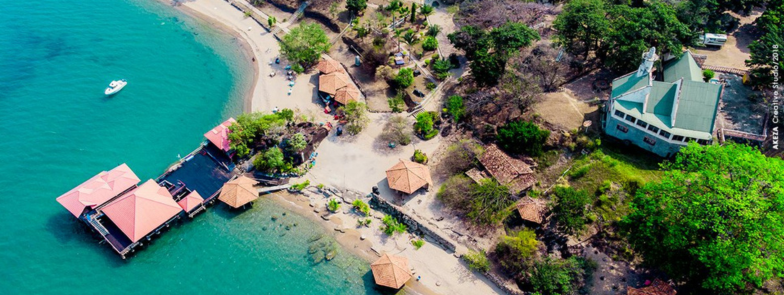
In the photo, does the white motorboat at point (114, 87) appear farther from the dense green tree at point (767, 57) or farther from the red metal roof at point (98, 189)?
the dense green tree at point (767, 57)

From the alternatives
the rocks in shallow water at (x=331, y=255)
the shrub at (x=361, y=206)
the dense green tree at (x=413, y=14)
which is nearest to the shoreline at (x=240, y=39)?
the shrub at (x=361, y=206)

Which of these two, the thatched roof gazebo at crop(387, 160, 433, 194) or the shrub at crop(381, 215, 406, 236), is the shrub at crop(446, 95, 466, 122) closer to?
the thatched roof gazebo at crop(387, 160, 433, 194)

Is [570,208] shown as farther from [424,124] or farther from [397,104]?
[397,104]

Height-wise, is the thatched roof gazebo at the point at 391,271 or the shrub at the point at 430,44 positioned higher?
the shrub at the point at 430,44

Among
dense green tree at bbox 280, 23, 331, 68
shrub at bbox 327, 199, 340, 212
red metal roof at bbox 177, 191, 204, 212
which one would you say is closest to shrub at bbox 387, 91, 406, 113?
dense green tree at bbox 280, 23, 331, 68

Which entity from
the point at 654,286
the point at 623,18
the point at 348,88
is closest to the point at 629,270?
the point at 654,286

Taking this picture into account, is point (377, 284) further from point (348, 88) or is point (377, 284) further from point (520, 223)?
point (348, 88)

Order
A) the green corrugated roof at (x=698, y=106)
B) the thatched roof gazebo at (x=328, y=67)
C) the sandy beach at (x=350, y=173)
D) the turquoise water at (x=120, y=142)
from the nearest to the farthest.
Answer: the sandy beach at (x=350, y=173) < the turquoise water at (x=120, y=142) < the green corrugated roof at (x=698, y=106) < the thatched roof gazebo at (x=328, y=67)
